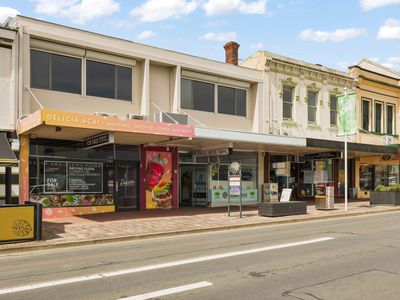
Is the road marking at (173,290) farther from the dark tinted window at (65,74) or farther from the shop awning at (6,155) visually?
the dark tinted window at (65,74)

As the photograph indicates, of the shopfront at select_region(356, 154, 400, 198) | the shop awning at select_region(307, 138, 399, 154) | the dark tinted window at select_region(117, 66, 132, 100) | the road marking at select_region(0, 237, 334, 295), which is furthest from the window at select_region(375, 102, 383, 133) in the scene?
the road marking at select_region(0, 237, 334, 295)

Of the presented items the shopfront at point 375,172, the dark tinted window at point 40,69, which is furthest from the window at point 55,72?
the shopfront at point 375,172

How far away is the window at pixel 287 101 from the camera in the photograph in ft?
85.3

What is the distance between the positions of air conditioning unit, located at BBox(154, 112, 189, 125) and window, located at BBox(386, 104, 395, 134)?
18864 millimetres

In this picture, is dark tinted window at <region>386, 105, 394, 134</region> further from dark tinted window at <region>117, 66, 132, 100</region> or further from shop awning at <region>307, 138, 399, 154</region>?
dark tinted window at <region>117, 66, 132, 100</region>

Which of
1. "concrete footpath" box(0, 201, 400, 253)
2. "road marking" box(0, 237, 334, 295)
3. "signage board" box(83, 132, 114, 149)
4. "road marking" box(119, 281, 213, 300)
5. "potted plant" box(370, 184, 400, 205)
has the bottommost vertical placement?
"concrete footpath" box(0, 201, 400, 253)

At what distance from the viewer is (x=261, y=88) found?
24625 millimetres

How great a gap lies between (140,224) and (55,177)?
458 centimetres

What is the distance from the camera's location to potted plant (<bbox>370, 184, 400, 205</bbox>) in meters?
24.0

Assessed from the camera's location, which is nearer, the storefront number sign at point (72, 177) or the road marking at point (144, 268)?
the road marking at point (144, 268)

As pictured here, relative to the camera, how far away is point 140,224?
50.9ft

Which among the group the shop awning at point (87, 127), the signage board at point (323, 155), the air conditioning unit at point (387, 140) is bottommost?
the signage board at point (323, 155)

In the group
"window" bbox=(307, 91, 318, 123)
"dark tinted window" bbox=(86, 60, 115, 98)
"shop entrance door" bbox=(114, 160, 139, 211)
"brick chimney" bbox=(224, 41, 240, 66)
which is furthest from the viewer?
"window" bbox=(307, 91, 318, 123)

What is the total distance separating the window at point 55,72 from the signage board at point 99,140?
210cm
